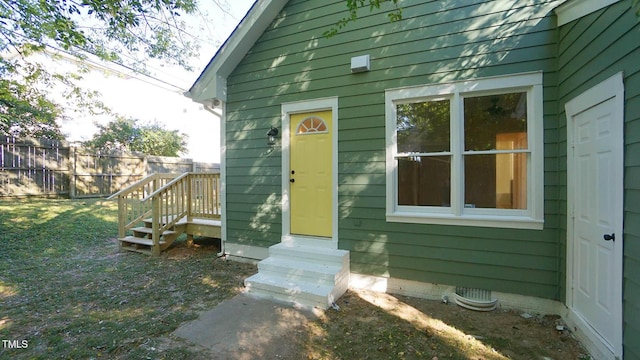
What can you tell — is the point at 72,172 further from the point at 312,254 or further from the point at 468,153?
the point at 468,153

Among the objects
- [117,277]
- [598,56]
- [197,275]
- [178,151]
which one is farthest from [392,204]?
[178,151]

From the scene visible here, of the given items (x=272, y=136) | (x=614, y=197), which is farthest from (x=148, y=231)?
(x=614, y=197)

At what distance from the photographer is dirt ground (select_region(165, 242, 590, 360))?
2504 millimetres

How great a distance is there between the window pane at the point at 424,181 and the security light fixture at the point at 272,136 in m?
1.98

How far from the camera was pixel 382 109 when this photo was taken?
3.90 meters

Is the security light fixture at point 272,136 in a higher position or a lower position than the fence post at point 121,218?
higher

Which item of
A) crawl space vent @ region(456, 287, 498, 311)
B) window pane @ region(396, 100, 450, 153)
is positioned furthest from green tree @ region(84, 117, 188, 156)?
crawl space vent @ region(456, 287, 498, 311)

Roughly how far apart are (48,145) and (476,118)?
1204cm

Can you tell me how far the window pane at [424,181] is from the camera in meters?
3.65

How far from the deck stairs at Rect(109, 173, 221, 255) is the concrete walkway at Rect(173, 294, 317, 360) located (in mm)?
2601

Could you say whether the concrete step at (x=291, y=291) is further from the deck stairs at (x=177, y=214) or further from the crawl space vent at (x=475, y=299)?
the deck stairs at (x=177, y=214)

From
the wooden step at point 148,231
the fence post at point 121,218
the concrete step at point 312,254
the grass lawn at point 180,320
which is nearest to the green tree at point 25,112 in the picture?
the fence post at point 121,218

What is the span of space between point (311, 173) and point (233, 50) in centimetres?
234

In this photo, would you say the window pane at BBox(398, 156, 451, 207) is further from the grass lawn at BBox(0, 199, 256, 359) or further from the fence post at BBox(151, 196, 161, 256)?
the fence post at BBox(151, 196, 161, 256)
